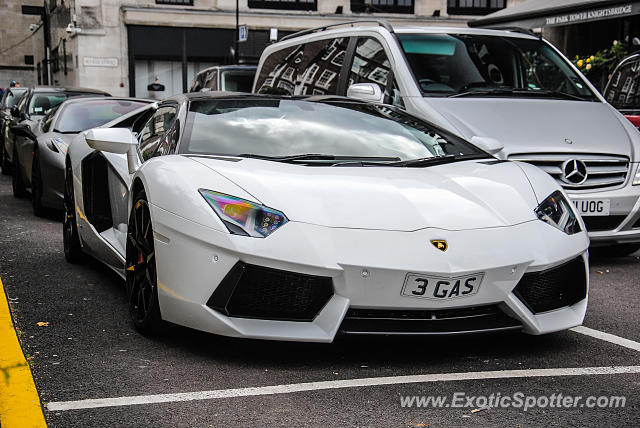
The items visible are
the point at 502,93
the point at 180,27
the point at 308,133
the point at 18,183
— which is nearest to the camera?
Answer: the point at 308,133

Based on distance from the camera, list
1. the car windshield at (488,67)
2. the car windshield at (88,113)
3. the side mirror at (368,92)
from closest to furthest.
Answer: the side mirror at (368,92) < the car windshield at (488,67) < the car windshield at (88,113)

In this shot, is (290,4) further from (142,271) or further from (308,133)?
(142,271)

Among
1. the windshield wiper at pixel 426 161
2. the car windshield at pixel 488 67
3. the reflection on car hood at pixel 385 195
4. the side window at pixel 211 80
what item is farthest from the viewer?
the side window at pixel 211 80

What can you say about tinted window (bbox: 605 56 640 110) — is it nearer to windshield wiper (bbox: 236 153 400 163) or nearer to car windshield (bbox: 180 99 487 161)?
car windshield (bbox: 180 99 487 161)

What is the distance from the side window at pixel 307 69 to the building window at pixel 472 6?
Result: 2338 cm

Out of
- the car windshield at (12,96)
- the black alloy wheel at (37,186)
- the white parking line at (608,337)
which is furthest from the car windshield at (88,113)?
the car windshield at (12,96)

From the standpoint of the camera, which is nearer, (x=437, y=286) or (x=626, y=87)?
(x=437, y=286)

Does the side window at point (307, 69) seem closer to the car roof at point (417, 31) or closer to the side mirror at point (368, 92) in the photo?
the car roof at point (417, 31)

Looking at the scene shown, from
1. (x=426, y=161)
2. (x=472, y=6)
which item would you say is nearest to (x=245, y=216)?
(x=426, y=161)

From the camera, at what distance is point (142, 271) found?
4.46 metres

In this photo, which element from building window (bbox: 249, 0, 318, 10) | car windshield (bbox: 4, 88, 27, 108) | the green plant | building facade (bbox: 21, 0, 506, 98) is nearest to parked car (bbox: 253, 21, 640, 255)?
the green plant

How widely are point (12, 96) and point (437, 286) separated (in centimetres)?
1654

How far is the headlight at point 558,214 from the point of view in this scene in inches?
170

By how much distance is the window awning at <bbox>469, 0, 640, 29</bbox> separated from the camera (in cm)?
1412
